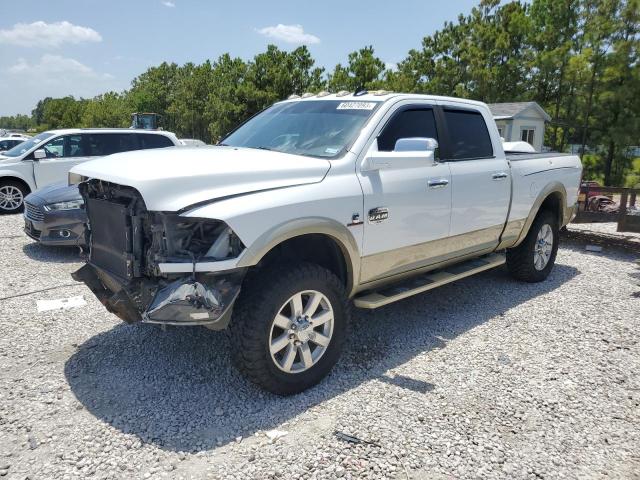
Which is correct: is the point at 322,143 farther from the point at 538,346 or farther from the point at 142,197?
the point at 538,346

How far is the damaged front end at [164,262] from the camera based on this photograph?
9.27ft

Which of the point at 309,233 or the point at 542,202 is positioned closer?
the point at 309,233

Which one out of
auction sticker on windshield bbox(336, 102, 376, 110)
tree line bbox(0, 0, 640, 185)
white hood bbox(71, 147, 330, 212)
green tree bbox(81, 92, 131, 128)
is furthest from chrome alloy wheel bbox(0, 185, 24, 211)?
green tree bbox(81, 92, 131, 128)

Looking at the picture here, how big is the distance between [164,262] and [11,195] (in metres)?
9.66

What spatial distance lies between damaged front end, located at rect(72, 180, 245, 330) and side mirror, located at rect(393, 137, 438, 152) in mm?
1551

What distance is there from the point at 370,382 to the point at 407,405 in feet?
1.19

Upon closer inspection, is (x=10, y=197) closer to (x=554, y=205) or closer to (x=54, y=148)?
(x=54, y=148)

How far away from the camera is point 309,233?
10.8 ft

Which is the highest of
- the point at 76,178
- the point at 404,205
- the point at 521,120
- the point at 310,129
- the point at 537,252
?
the point at 521,120

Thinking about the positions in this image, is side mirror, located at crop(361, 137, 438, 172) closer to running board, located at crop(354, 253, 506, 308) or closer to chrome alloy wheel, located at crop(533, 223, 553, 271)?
running board, located at crop(354, 253, 506, 308)

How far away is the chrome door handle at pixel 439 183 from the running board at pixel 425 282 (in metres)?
0.86

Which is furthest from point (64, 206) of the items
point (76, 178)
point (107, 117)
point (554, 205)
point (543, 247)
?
point (107, 117)

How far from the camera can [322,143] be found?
3795 mm

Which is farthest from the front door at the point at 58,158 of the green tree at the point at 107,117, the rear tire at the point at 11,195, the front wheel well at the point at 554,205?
the green tree at the point at 107,117
